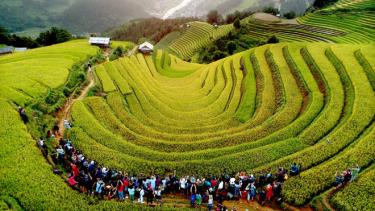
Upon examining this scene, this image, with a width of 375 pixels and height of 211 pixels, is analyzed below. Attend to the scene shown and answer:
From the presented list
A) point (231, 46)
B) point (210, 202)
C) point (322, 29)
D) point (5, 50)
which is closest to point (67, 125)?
point (210, 202)

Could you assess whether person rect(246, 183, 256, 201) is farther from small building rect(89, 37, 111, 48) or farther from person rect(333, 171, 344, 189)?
small building rect(89, 37, 111, 48)

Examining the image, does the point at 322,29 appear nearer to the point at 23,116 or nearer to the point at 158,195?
the point at 23,116

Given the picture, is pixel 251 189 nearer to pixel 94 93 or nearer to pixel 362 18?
pixel 94 93

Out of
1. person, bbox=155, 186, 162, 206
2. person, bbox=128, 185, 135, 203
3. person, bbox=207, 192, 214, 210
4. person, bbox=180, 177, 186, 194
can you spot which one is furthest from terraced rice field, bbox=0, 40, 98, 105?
person, bbox=207, 192, 214, 210

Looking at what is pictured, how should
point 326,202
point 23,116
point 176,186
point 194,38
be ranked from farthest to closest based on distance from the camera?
point 194,38 → point 23,116 → point 176,186 → point 326,202

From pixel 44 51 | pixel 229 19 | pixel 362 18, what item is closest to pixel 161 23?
pixel 229 19

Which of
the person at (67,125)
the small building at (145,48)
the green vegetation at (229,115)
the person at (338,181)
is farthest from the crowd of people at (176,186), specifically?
the small building at (145,48)
